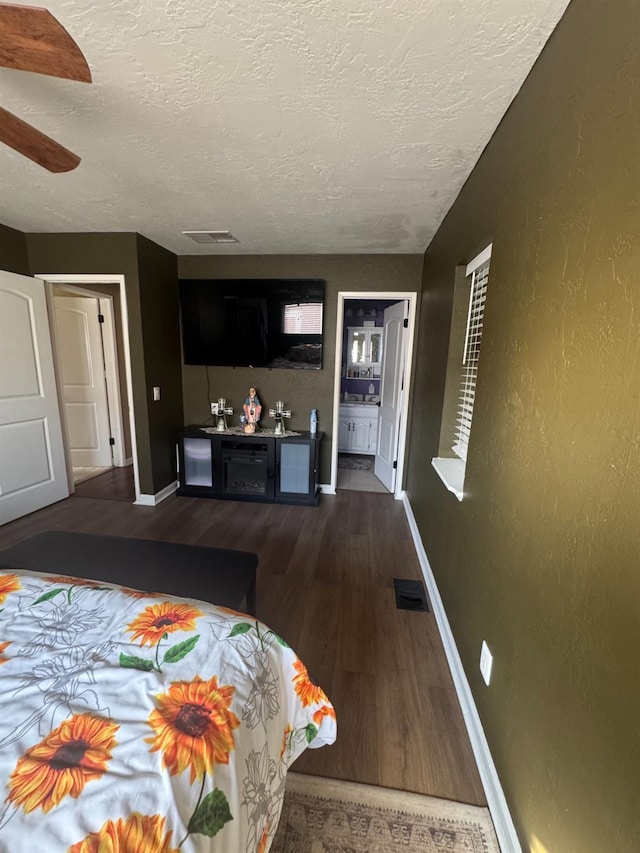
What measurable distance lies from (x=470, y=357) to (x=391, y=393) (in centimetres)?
175

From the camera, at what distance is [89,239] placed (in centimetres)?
297

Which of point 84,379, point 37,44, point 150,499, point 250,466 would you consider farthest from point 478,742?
point 84,379

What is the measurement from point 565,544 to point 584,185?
0.85 meters

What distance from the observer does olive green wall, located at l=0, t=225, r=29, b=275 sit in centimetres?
286

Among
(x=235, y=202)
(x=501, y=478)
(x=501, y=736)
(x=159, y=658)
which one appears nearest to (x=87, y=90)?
(x=235, y=202)

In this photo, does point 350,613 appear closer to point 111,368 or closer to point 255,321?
point 255,321

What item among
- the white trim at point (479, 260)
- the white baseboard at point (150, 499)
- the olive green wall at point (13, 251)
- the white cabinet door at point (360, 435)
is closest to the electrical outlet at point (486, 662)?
the white trim at point (479, 260)

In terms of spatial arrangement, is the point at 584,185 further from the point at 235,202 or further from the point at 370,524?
the point at 370,524

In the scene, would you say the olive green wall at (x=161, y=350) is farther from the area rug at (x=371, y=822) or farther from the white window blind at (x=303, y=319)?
the area rug at (x=371, y=822)

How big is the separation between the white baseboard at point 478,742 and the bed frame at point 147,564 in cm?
96

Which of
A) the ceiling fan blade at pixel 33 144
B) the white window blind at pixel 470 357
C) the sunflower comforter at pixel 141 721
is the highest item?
the ceiling fan blade at pixel 33 144

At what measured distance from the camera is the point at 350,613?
1925 millimetres

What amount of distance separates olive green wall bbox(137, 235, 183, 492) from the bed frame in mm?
1685

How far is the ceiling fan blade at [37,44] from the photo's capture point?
0.83 meters
